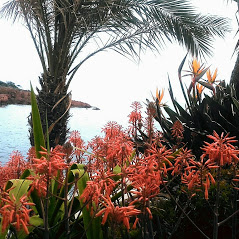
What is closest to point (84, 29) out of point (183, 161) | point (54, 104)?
point (54, 104)

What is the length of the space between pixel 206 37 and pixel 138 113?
6010mm

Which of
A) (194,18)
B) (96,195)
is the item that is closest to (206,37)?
(194,18)

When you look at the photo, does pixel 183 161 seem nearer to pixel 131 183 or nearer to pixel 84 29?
pixel 131 183

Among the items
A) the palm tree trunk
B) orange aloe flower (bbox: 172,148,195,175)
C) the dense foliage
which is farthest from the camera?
the palm tree trunk

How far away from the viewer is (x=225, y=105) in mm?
2676

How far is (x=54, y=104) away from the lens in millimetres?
5441

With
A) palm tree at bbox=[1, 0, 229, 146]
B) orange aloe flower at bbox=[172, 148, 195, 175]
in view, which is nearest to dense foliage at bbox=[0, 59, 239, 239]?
orange aloe flower at bbox=[172, 148, 195, 175]

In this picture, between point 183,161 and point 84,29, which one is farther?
point 84,29

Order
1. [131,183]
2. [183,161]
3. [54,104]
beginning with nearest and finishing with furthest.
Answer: [131,183]
[183,161]
[54,104]

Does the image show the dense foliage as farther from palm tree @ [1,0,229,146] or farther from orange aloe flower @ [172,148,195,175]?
palm tree @ [1,0,229,146]

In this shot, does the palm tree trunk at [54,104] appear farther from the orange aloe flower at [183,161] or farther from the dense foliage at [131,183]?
the orange aloe flower at [183,161]

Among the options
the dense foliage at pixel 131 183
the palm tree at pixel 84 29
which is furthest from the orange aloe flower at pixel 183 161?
the palm tree at pixel 84 29

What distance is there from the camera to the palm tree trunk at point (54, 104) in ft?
17.7

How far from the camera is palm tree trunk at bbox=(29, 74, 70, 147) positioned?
213 inches
